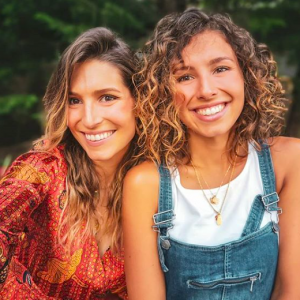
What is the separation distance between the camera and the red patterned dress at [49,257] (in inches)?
88.5

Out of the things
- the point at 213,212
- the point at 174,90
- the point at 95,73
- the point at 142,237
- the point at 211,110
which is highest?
the point at 95,73

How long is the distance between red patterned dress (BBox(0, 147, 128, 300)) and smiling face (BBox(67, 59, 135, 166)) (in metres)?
0.21

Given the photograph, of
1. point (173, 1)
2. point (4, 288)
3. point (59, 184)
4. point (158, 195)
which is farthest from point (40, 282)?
point (173, 1)

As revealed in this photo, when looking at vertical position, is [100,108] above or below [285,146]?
above

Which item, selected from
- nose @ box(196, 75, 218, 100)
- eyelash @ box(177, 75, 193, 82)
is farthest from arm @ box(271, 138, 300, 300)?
eyelash @ box(177, 75, 193, 82)

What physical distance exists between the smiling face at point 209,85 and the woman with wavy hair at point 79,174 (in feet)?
1.19

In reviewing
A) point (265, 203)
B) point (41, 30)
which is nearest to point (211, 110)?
point (265, 203)

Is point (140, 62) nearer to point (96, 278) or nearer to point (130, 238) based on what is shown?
point (130, 238)

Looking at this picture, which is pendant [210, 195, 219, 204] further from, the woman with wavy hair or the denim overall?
the woman with wavy hair

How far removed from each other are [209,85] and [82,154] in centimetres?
86

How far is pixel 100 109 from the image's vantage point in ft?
7.96

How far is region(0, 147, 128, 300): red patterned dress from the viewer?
2248 mm

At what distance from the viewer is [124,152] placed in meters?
2.67

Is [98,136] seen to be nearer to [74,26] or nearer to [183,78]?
[183,78]
